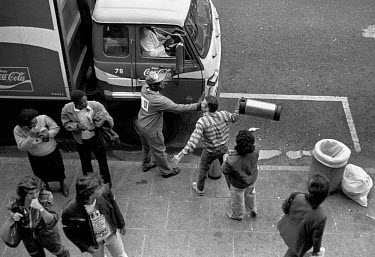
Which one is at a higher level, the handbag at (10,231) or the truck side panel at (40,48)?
the truck side panel at (40,48)

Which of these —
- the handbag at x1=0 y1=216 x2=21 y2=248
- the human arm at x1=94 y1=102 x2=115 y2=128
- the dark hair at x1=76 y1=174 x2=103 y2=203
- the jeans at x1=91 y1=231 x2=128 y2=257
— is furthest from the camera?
the human arm at x1=94 y1=102 x2=115 y2=128

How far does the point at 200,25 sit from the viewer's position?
7.23 meters

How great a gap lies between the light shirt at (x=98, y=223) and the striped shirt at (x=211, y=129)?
4.90 ft

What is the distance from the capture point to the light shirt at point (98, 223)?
15.2ft

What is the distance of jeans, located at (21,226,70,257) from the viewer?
4.92 meters

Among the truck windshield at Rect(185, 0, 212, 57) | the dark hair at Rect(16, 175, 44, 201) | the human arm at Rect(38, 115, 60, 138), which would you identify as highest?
the truck windshield at Rect(185, 0, 212, 57)

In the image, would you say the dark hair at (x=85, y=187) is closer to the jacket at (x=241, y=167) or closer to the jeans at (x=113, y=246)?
the jeans at (x=113, y=246)

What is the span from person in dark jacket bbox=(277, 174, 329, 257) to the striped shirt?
1423mm

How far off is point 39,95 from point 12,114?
0.92 metres

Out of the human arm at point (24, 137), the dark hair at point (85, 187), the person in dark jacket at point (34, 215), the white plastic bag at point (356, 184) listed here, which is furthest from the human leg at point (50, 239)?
the white plastic bag at point (356, 184)

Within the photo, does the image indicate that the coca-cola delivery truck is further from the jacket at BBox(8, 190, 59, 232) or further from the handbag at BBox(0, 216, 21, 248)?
the handbag at BBox(0, 216, 21, 248)

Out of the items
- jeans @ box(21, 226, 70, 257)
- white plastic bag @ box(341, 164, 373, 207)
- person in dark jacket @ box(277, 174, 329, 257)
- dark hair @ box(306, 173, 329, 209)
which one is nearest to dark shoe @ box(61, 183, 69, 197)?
jeans @ box(21, 226, 70, 257)

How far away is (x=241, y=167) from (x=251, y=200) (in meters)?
0.74

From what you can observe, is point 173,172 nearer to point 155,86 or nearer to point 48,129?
point 155,86
